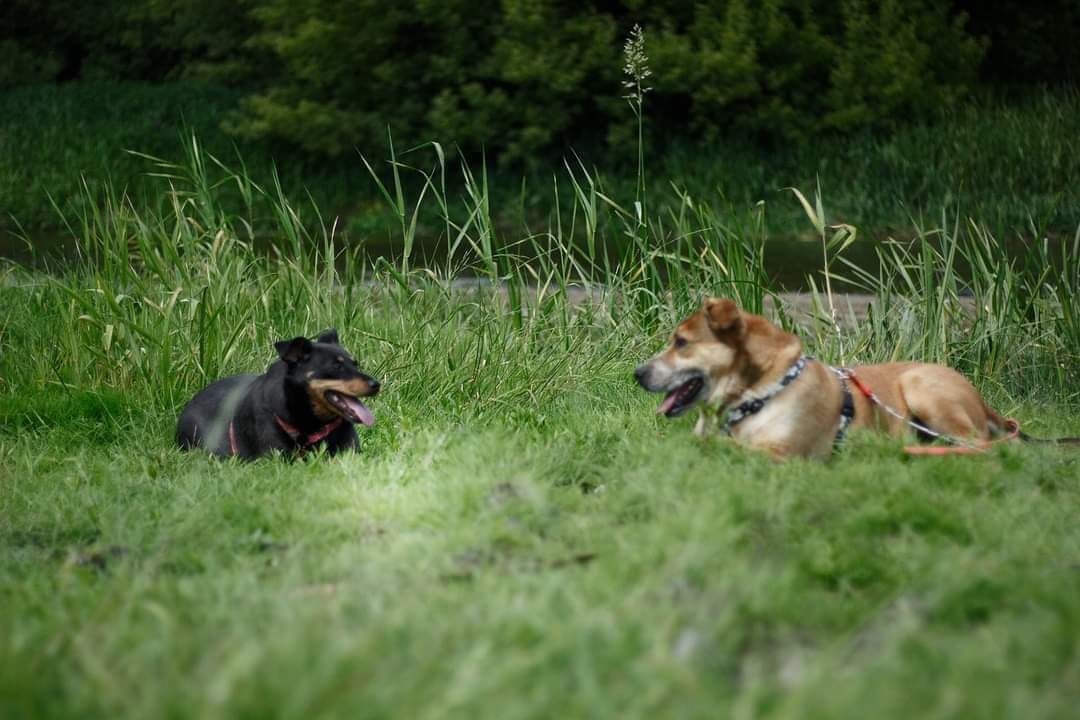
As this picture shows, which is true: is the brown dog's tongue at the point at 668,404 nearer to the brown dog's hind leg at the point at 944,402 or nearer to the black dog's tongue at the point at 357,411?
the brown dog's hind leg at the point at 944,402

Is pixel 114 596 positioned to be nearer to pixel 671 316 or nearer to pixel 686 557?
pixel 686 557

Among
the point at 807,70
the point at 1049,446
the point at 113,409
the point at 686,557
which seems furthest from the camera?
the point at 807,70

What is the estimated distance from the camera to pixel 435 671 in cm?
315

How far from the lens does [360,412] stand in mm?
6465

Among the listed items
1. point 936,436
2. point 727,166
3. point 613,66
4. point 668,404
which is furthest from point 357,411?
point 613,66

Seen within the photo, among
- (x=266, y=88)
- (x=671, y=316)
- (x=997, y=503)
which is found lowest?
(x=266, y=88)

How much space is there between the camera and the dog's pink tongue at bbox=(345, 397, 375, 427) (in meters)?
6.41

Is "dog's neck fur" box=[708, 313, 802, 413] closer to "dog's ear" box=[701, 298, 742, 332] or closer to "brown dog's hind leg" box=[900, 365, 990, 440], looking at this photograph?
"dog's ear" box=[701, 298, 742, 332]

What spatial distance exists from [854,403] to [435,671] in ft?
12.0

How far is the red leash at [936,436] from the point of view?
229 inches

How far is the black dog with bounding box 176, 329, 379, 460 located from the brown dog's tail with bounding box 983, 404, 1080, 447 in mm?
3082

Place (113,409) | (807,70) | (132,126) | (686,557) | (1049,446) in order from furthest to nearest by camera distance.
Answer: (132,126), (807,70), (113,409), (1049,446), (686,557)

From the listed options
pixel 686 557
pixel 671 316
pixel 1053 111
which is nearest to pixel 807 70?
pixel 1053 111

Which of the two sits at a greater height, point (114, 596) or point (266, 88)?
point (114, 596)
